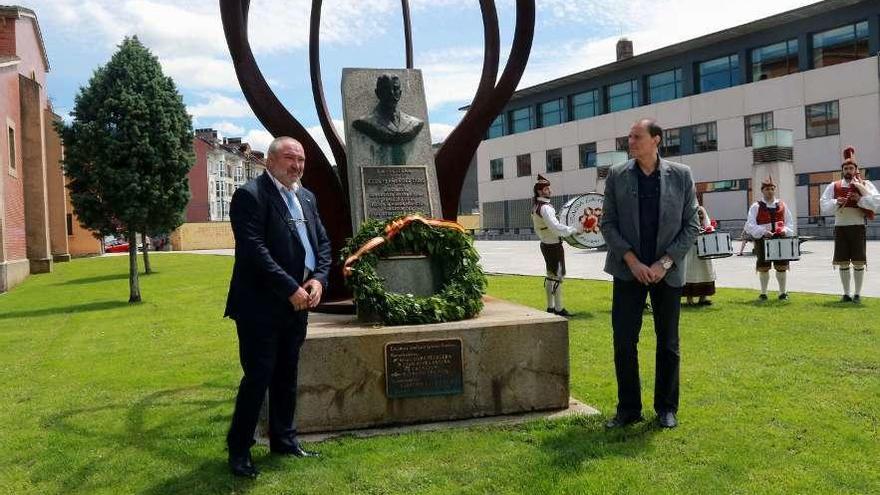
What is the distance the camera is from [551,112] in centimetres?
4966

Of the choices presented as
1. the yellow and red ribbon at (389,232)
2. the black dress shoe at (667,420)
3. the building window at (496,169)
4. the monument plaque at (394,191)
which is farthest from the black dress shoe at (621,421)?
the building window at (496,169)

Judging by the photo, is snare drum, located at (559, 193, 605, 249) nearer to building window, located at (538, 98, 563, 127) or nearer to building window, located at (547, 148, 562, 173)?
building window, located at (547, 148, 562, 173)

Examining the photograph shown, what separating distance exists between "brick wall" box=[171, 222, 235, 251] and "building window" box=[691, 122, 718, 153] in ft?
108

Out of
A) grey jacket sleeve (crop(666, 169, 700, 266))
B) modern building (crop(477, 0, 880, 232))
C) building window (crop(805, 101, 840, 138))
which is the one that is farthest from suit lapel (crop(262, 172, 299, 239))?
building window (crop(805, 101, 840, 138))

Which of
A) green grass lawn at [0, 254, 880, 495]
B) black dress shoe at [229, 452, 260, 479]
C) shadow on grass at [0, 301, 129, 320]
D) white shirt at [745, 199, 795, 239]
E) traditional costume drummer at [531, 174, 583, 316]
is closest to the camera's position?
green grass lawn at [0, 254, 880, 495]

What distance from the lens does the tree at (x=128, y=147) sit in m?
16.3

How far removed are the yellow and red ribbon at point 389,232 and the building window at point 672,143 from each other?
38316mm

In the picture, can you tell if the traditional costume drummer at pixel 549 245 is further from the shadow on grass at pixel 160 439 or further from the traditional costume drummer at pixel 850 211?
the shadow on grass at pixel 160 439

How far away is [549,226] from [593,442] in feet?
19.7

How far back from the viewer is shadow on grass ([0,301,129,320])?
14123 mm

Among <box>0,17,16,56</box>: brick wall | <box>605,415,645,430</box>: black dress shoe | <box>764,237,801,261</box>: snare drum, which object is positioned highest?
<box>0,17,16,56</box>: brick wall

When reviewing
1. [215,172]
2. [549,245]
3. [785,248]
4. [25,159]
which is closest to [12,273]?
[25,159]

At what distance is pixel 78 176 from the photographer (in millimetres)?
16875

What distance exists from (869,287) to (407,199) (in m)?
9.59
